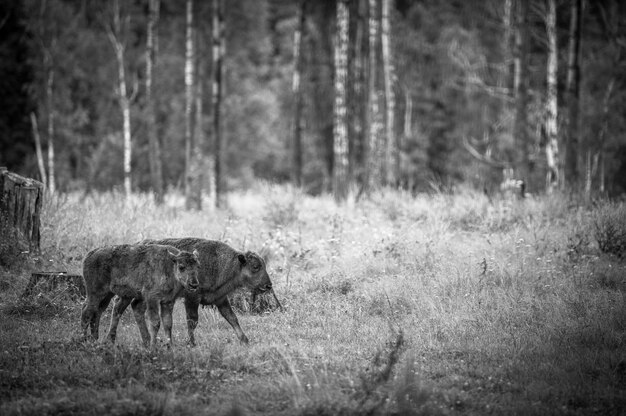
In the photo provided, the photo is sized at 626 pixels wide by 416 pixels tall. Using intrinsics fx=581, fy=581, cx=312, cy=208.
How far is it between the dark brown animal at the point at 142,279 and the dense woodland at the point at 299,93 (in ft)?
41.6

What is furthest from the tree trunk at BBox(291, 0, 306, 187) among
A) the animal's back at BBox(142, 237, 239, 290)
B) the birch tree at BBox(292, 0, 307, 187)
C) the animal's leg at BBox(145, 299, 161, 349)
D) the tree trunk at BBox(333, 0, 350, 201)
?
the animal's leg at BBox(145, 299, 161, 349)

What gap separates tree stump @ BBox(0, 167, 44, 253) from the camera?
33.7ft

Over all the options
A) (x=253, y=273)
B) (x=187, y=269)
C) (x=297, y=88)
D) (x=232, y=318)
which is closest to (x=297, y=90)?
(x=297, y=88)

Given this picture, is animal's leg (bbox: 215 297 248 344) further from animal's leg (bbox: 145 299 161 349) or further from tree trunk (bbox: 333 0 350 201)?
tree trunk (bbox: 333 0 350 201)

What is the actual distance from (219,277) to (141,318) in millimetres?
1053

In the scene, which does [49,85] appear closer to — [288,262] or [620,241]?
[288,262]

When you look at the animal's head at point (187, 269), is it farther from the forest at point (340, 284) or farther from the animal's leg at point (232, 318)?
the animal's leg at point (232, 318)

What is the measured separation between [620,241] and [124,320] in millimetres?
8906

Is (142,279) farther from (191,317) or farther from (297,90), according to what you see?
(297,90)

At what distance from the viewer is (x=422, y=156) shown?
3881cm

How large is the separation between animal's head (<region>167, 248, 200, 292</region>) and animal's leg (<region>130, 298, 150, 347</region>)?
0.72 metres

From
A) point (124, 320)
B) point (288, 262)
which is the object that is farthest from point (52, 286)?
point (288, 262)

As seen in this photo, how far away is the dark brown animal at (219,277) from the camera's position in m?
7.18

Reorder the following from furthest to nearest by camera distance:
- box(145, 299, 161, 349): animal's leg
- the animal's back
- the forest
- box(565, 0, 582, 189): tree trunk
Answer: box(565, 0, 582, 189): tree trunk, the animal's back, box(145, 299, 161, 349): animal's leg, the forest
